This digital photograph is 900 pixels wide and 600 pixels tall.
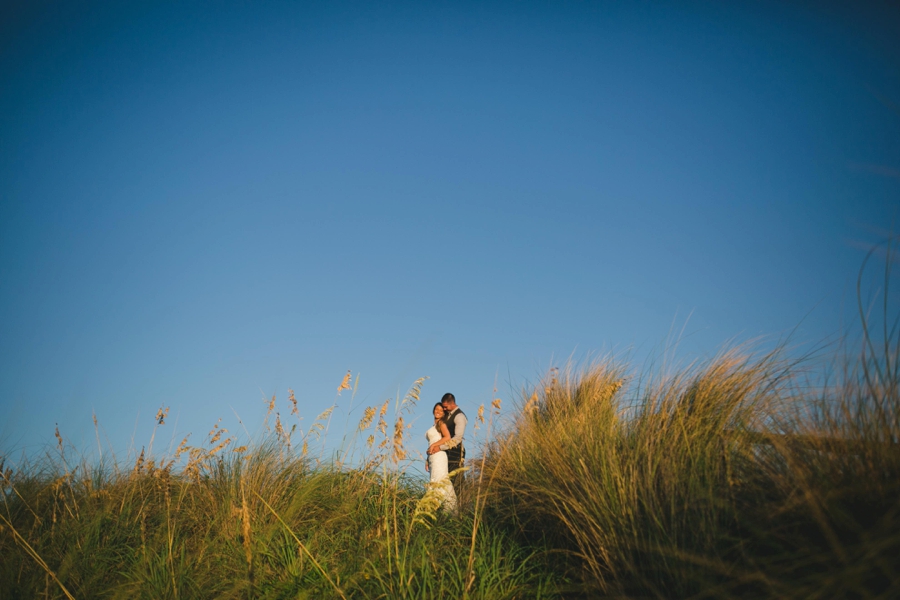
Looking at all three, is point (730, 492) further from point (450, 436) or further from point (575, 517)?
point (450, 436)

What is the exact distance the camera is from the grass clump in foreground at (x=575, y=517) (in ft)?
6.91

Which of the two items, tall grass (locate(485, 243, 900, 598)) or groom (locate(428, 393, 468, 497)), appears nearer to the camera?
tall grass (locate(485, 243, 900, 598))

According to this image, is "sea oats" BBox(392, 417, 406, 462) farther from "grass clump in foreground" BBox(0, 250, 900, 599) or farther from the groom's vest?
the groom's vest

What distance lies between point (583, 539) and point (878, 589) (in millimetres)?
1555

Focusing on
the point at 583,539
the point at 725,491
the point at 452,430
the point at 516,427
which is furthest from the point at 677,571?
the point at 452,430

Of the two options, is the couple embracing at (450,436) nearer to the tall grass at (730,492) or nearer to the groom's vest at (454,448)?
the groom's vest at (454,448)

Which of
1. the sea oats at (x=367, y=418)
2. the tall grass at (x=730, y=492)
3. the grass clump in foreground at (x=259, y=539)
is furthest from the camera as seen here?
the sea oats at (x=367, y=418)

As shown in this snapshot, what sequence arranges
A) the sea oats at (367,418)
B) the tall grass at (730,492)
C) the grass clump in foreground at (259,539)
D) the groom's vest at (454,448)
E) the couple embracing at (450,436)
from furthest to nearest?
the groom's vest at (454,448) → the couple embracing at (450,436) → the sea oats at (367,418) → the grass clump in foreground at (259,539) → the tall grass at (730,492)

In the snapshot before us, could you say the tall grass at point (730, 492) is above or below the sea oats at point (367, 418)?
below

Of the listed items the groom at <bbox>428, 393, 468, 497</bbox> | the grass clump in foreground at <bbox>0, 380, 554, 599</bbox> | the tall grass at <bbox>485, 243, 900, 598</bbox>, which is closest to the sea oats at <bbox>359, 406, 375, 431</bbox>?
the grass clump in foreground at <bbox>0, 380, 554, 599</bbox>

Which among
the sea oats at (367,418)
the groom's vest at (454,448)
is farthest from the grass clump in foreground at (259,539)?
the groom's vest at (454,448)

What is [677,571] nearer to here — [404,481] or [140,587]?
[140,587]

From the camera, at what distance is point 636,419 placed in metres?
3.82

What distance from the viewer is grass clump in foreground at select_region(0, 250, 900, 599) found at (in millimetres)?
2105
